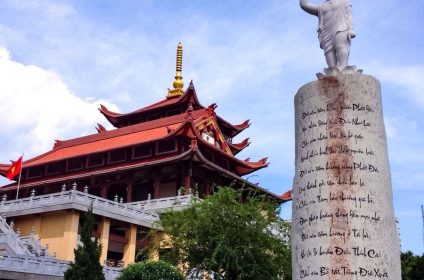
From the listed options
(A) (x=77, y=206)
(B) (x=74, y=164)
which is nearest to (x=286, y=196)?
(B) (x=74, y=164)

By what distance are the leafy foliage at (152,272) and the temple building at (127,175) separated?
26.7 ft

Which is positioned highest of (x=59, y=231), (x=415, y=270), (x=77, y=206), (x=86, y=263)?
(x=77, y=206)

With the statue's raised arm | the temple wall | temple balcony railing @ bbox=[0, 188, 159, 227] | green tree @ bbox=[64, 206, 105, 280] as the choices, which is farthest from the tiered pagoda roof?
the statue's raised arm

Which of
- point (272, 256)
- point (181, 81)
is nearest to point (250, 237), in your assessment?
point (272, 256)

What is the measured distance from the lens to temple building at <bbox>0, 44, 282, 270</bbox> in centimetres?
2817

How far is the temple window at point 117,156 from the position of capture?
38688 millimetres

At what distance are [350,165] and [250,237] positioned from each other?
1219 centimetres

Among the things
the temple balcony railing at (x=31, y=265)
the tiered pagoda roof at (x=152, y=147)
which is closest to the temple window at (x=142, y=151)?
the tiered pagoda roof at (x=152, y=147)

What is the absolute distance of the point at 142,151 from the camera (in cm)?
3800

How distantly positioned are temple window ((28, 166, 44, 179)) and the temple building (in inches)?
3.0

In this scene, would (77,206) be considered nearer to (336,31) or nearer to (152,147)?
(152,147)

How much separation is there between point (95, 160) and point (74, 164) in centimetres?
214

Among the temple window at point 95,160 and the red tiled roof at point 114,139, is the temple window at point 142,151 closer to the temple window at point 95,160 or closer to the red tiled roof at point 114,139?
the red tiled roof at point 114,139

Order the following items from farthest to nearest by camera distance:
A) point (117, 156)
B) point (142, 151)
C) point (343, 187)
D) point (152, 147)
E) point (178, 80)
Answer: point (178, 80) < point (117, 156) < point (142, 151) < point (152, 147) < point (343, 187)
